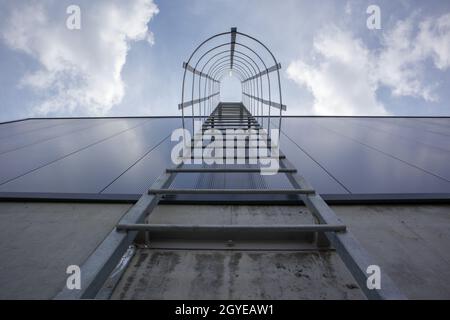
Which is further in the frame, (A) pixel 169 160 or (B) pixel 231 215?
(A) pixel 169 160

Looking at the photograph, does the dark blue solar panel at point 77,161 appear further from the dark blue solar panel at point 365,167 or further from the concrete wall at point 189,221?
the dark blue solar panel at point 365,167

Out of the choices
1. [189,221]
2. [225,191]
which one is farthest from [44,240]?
[225,191]

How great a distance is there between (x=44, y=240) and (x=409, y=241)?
339cm

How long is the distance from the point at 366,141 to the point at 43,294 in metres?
6.73

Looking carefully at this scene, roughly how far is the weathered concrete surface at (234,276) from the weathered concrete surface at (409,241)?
0.41 m

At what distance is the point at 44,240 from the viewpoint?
8.66 feet

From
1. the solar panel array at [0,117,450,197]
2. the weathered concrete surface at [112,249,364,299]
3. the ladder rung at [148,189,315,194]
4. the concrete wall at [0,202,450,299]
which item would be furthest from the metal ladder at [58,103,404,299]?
the solar panel array at [0,117,450,197]

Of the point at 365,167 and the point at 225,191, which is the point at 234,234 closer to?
the point at 225,191

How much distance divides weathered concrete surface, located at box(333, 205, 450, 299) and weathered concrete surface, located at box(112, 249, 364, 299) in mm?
411

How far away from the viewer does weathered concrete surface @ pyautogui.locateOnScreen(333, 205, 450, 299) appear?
2.08 m

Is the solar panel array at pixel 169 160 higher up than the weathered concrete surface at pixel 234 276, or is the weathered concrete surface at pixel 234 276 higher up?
the solar panel array at pixel 169 160

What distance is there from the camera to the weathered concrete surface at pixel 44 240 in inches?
82.9

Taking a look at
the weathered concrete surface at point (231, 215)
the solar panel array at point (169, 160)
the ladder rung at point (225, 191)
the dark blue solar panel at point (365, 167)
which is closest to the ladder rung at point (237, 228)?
the ladder rung at point (225, 191)
